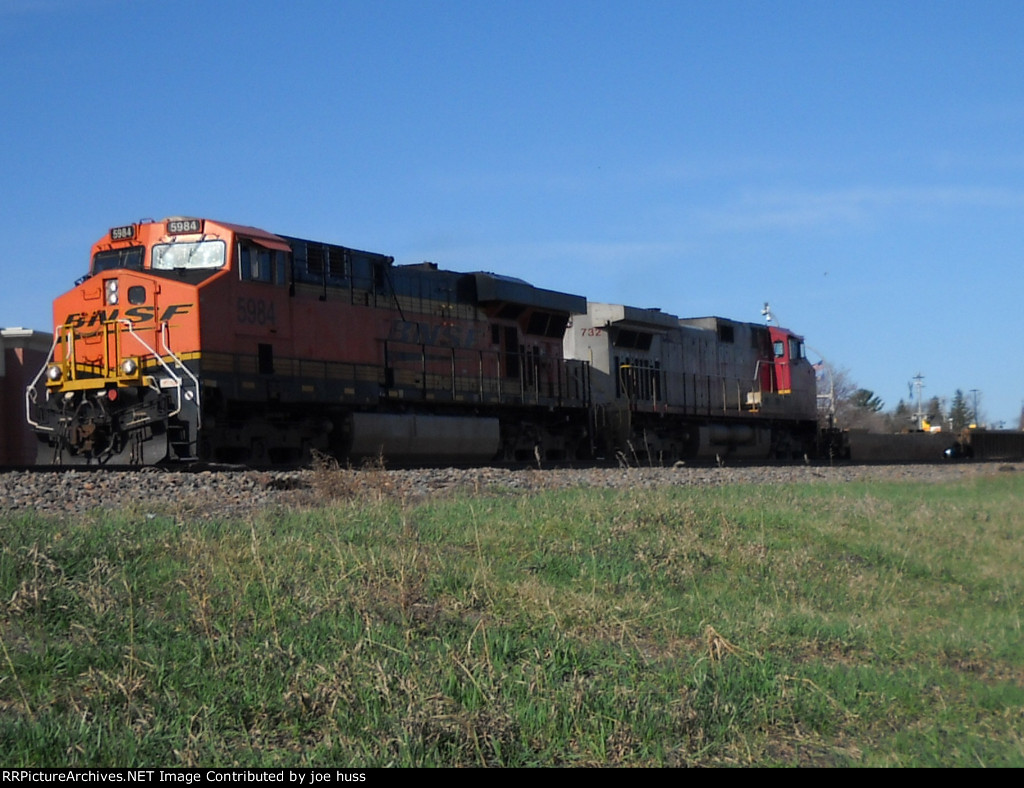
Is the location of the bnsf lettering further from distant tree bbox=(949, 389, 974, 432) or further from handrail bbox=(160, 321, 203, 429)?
distant tree bbox=(949, 389, 974, 432)

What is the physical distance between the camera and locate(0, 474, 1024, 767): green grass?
4.32 m

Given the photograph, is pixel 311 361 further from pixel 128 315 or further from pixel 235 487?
pixel 235 487

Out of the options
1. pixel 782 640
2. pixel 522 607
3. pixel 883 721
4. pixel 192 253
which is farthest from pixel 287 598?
pixel 192 253

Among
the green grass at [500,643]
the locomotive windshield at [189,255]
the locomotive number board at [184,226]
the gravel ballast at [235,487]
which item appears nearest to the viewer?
the green grass at [500,643]

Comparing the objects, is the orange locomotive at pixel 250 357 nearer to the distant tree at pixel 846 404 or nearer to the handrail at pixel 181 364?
the handrail at pixel 181 364

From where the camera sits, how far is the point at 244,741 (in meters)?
4.29

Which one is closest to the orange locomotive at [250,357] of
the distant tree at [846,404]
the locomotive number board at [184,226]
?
the locomotive number board at [184,226]

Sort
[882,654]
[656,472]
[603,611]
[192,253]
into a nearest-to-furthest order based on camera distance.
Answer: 1. [882,654]
2. [603,611]
3. [192,253]
4. [656,472]

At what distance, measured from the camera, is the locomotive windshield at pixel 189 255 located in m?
15.4

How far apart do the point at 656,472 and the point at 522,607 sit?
11061mm

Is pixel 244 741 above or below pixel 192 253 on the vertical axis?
below

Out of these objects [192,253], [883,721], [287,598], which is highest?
[192,253]

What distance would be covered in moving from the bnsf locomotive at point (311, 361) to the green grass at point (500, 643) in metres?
6.74

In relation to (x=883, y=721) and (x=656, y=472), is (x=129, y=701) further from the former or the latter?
(x=656, y=472)
